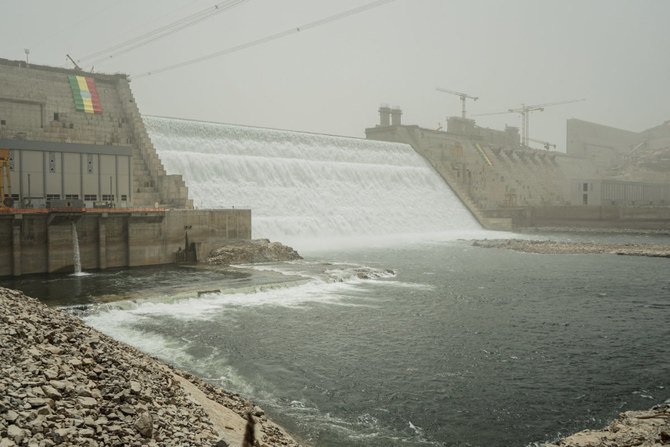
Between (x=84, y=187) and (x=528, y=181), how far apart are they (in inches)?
2632

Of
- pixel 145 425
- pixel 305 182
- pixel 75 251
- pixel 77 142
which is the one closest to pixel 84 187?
pixel 75 251

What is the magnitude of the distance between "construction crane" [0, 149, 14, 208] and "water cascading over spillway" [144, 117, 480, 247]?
13.0 meters

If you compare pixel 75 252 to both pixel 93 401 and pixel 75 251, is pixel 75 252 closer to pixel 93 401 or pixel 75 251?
pixel 75 251

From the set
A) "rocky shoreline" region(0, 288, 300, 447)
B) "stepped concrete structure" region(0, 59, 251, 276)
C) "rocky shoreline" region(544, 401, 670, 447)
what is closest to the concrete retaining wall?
"stepped concrete structure" region(0, 59, 251, 276)

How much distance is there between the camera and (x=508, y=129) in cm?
9706

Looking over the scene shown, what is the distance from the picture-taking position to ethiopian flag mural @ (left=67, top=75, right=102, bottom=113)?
36.7m

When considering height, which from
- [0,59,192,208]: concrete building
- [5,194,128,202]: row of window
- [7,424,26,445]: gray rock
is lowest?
[7,424,26,445]: gray rock

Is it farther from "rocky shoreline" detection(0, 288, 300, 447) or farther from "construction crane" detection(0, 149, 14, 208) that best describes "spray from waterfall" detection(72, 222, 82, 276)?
"rocky shoreline" detection(0, 288, 300, 447)

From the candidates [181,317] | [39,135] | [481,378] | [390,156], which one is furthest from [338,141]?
[481,378]

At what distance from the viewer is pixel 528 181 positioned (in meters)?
81.3

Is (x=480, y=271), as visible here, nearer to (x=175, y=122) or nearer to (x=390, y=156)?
(x=175, y=122)

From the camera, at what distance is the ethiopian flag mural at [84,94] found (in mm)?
36719

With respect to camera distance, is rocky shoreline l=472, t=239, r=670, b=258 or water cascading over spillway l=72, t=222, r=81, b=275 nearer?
water cascading over spillway l=72, t=222, r=81, b=275

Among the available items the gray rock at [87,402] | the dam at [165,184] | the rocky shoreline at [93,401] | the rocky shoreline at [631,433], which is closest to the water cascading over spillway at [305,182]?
the dam at [165,184]
